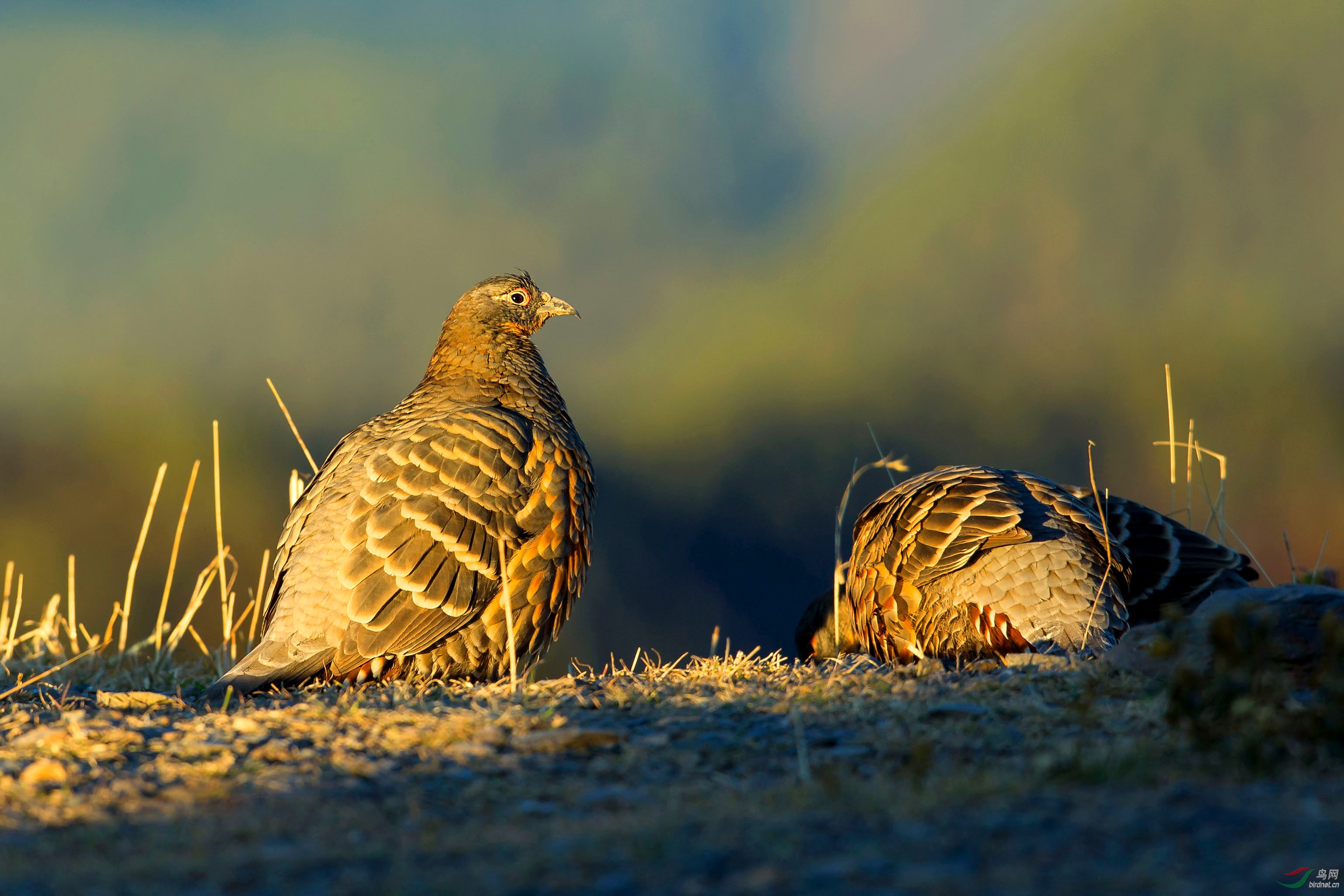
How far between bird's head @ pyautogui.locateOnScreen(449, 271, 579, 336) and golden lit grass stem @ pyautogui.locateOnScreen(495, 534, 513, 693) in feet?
6.85

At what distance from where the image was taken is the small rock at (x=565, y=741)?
4.04m

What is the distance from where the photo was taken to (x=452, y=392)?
712 cm

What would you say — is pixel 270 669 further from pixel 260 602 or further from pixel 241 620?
pixel 241 620

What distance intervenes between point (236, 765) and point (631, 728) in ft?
4.90

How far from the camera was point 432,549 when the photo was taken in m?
6.01

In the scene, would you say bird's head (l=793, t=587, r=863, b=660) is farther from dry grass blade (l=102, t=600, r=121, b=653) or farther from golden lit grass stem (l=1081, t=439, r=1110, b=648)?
dry grass blade (l=102, t=600, r=121, b=653)

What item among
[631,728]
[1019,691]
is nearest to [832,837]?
[631,728]

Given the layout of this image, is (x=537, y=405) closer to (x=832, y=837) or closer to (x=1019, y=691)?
(x=1019, y=691)

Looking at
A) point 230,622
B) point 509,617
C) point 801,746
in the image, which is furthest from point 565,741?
point 230,622

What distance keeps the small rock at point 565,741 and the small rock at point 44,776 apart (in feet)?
5.29

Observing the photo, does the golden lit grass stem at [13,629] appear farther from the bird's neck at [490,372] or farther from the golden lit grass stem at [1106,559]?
the golden lit grass stem at [1106,559]

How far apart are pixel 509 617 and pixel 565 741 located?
1394mm

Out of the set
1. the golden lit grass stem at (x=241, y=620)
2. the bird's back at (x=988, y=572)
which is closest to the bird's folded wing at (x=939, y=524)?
the bird's back at (x=988, y=572)

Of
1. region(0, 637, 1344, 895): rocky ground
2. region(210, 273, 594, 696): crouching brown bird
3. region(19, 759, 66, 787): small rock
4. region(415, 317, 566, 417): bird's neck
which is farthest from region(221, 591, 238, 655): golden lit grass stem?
region(19, 759, 66, 787): small rock
